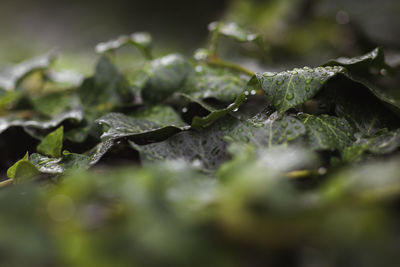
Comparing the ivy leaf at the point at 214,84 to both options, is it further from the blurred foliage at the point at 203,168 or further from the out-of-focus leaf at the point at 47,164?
the out-of-focus leaf at the point at 47,164

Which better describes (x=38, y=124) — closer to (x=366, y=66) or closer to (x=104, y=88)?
(x=104, y=88)

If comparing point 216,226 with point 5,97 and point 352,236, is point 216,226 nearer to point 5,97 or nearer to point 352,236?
point 352,236

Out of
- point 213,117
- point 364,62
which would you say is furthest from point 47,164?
point 364,62

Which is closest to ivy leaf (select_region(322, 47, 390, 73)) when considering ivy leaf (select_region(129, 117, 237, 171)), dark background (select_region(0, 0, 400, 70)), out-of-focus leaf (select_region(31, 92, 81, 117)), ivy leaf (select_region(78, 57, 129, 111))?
ivy leaf (select_region(129, 117, 237, 171))

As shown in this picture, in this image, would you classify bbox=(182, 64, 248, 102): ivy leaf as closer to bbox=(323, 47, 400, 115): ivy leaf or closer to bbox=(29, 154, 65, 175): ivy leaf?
bbox=(323, 47, 400, 115): ivy leaf

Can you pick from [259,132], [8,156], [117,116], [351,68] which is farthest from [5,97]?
[351,68]
